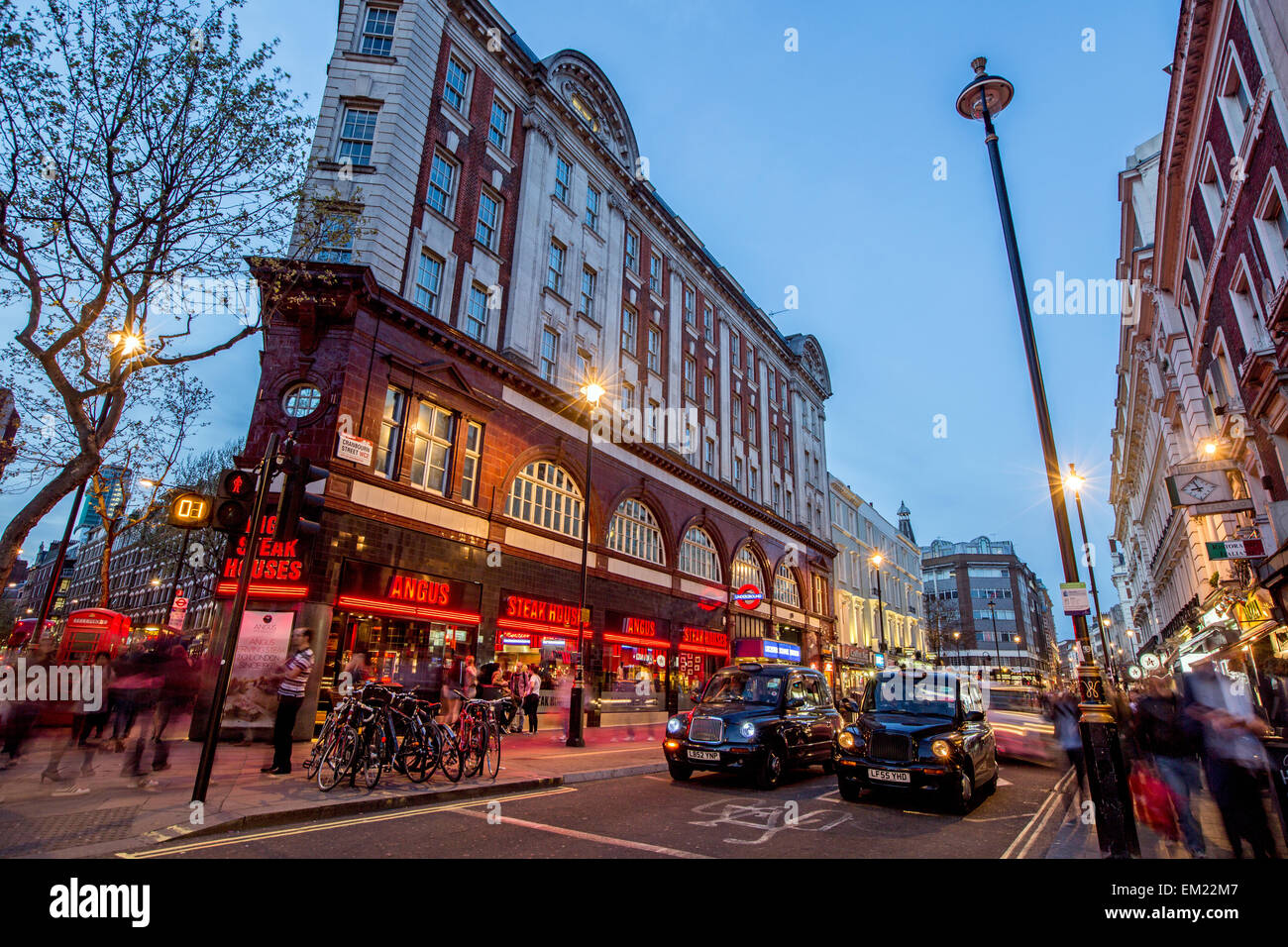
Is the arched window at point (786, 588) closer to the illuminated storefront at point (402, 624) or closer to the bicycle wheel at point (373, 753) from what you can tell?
the illuminated storefront at point (402, 624)

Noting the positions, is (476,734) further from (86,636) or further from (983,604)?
(983,604)

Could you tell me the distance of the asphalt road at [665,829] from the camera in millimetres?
5770

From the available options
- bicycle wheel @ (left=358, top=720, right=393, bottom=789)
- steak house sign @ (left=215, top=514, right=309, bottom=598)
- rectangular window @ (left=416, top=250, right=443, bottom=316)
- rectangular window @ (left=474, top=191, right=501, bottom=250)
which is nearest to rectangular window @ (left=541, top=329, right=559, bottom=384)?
rectangular window @ (left=474, top=191, right=501, bottom=250)

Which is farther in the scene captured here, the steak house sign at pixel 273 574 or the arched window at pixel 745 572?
the arched window at pixel 745 572

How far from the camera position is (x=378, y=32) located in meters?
20.6

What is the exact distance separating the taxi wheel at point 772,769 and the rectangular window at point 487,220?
18567 mm

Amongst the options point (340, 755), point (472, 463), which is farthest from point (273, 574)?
point (340, 755)

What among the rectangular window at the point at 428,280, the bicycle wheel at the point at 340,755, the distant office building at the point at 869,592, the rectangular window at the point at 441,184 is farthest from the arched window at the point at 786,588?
the bicycle wheel at the point at 340,755

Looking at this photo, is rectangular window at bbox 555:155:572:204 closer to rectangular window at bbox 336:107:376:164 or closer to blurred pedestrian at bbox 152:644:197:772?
rectangular window at bbox 336:107:376:164

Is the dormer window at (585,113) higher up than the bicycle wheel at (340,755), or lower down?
higher up

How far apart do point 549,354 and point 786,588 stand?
74.4 feet

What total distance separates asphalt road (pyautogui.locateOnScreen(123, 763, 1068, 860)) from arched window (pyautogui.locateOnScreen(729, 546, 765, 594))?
77.4ft
